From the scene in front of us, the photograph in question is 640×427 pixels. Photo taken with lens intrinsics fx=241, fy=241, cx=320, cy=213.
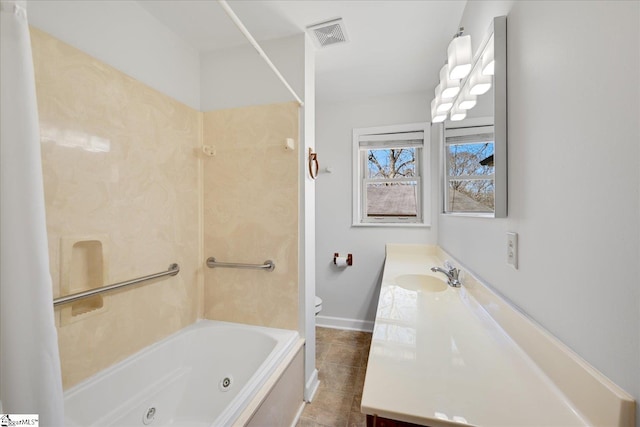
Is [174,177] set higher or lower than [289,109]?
lower

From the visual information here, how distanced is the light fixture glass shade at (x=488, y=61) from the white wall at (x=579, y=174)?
102 mm

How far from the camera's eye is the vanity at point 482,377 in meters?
0.53

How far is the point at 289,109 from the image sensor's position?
5.34 ft

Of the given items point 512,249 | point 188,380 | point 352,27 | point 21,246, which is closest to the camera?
point 21,246

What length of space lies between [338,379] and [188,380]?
3.47 feet

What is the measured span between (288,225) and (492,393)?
1.29 metres

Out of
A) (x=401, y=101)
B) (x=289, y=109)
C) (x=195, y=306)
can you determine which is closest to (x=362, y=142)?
(x=401, y=101)

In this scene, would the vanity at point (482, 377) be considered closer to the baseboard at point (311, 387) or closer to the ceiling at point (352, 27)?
the baseboard at point (311, 387)

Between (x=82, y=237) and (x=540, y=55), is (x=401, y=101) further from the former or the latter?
(x=82, y=237)

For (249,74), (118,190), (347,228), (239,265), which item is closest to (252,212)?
(239,265)

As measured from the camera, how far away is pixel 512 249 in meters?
0.88

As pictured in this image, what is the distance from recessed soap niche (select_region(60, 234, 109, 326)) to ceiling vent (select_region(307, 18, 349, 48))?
1743 millimetres

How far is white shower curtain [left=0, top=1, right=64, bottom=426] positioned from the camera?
0.43m

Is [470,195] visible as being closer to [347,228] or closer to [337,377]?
[347,228]
